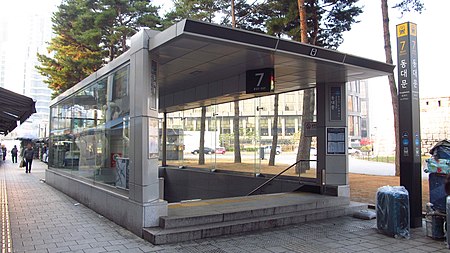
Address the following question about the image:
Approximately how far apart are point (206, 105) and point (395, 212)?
905 centimetres

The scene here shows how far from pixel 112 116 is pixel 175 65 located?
6.14 ft

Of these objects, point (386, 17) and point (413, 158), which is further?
point (386, 17)

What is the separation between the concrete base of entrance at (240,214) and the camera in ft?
20.2

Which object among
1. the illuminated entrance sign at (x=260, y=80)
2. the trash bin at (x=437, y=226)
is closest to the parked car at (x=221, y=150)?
the illuminated entrance sign at (x=260, y=80)

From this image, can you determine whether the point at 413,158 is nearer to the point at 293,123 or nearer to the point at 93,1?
the point at 293,123

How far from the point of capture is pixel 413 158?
22.8 feet

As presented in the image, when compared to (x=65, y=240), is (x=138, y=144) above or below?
above

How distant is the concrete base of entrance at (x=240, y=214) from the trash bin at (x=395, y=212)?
1592mm

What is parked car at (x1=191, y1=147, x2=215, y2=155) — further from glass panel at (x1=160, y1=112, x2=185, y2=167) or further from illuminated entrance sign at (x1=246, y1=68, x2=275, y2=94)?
illuminated entrance sign at (x1=246, y1=68, x2=275, y2=94)

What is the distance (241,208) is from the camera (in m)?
7.40

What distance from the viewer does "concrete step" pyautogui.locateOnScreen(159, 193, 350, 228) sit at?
6.48 meters

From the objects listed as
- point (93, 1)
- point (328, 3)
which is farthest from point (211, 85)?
point (93, 1)

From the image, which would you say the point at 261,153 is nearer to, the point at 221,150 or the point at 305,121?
the point at 221,150

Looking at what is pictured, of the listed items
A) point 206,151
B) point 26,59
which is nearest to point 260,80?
point 206,151
